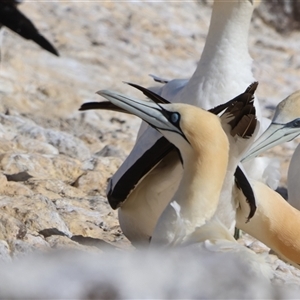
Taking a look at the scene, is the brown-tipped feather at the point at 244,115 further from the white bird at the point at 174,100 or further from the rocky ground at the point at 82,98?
the rocky ground at the point at 82,98

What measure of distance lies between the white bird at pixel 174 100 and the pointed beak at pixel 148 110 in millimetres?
346

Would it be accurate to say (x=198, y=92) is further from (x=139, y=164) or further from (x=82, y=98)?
(x=82, y=98)

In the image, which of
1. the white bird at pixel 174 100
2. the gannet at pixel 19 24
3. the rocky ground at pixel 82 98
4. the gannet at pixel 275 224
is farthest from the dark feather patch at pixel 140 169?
the gannet at pixel 19 24

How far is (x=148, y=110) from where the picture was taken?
450 cm

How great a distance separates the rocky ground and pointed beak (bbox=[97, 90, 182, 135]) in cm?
63

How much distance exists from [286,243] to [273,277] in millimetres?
1119

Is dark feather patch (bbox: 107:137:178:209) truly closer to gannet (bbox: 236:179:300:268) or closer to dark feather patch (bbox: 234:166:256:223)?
dark feather patch (bbox: 234:166:256:223)

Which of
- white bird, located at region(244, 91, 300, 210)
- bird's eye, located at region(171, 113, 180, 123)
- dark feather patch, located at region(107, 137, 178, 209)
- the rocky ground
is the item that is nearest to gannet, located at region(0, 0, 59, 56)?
the rocky ground

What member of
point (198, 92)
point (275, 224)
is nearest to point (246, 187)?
point (275, 224)

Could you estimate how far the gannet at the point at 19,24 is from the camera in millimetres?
9516

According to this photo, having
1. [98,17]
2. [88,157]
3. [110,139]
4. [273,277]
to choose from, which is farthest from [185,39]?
[273,277]

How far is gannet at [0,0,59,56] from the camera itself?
9.52 m

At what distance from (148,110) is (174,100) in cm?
109

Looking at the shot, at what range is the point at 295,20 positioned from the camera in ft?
45.8
